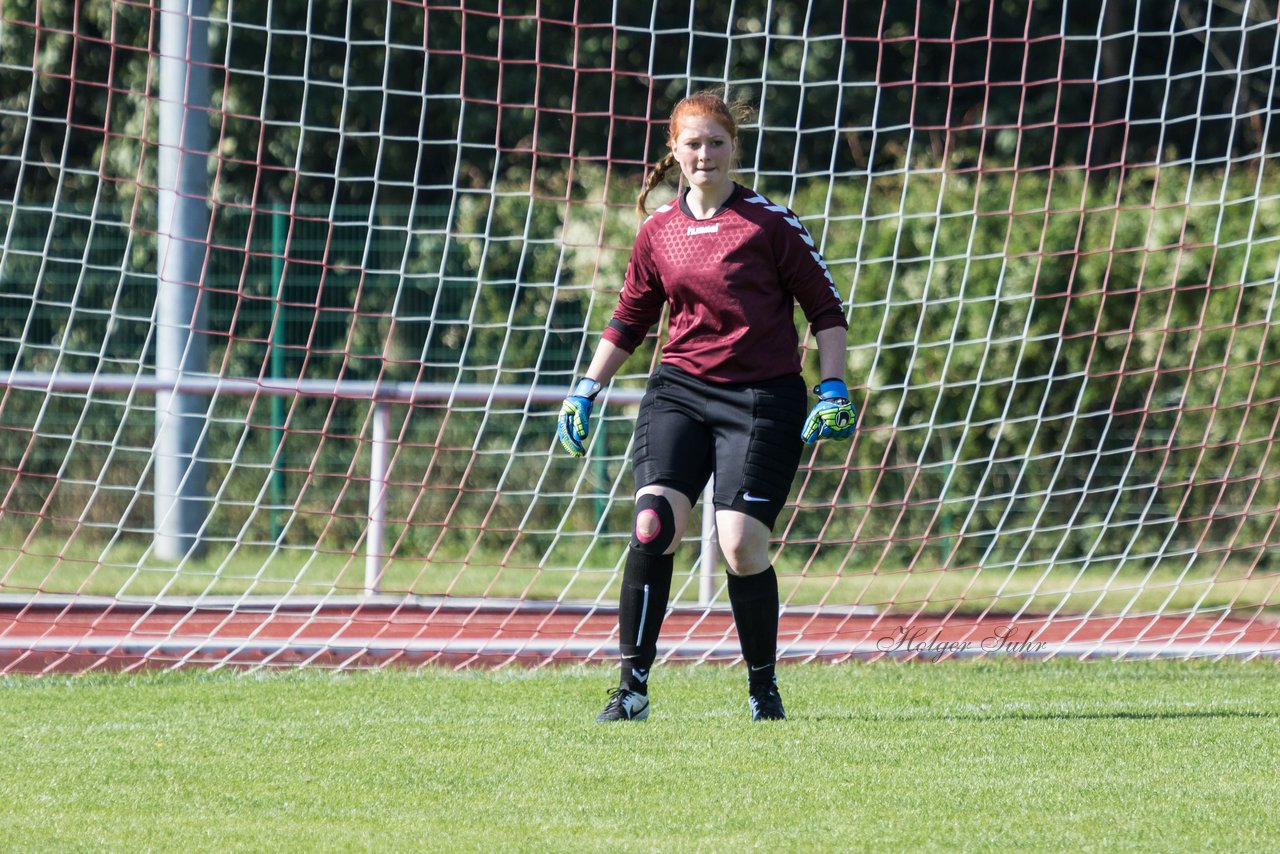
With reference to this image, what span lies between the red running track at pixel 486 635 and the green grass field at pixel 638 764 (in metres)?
0.46

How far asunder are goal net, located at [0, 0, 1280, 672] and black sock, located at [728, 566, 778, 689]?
1647 millimetres

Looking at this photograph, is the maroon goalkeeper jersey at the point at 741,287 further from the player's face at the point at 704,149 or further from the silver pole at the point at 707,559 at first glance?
the silver pole at the point at 707,559

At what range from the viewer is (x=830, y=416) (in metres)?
4.47

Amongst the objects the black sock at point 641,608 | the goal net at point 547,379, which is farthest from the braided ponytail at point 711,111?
the goal net at point 547,379

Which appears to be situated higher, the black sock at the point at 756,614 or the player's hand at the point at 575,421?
the player's hand at the point at 575,421

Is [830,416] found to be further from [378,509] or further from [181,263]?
[181,263]

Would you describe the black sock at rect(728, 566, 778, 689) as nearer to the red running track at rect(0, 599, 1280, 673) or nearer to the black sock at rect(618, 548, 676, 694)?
the black sock at rect(618, 548, 676, 694)

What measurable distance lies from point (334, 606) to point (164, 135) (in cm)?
267

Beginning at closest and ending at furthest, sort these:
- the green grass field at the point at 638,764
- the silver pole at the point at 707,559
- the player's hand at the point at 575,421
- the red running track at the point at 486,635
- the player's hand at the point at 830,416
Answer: the green grass field at the point at 638,764 → the player's hand at the point at 830,416 → the player's hand at the point at 575,421 → the red running track at the point at 486,635 → the silver pole at the point at 707,559

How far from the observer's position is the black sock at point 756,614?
183 inches

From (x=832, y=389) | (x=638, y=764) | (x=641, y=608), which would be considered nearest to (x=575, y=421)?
(x=641, y=608)

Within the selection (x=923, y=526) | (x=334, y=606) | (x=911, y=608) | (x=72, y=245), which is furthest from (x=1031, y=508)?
(x=72, y=245)

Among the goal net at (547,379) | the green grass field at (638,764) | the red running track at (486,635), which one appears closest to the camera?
the green grass field at (638,764)

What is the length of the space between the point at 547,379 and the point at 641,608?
5604 millimetres
